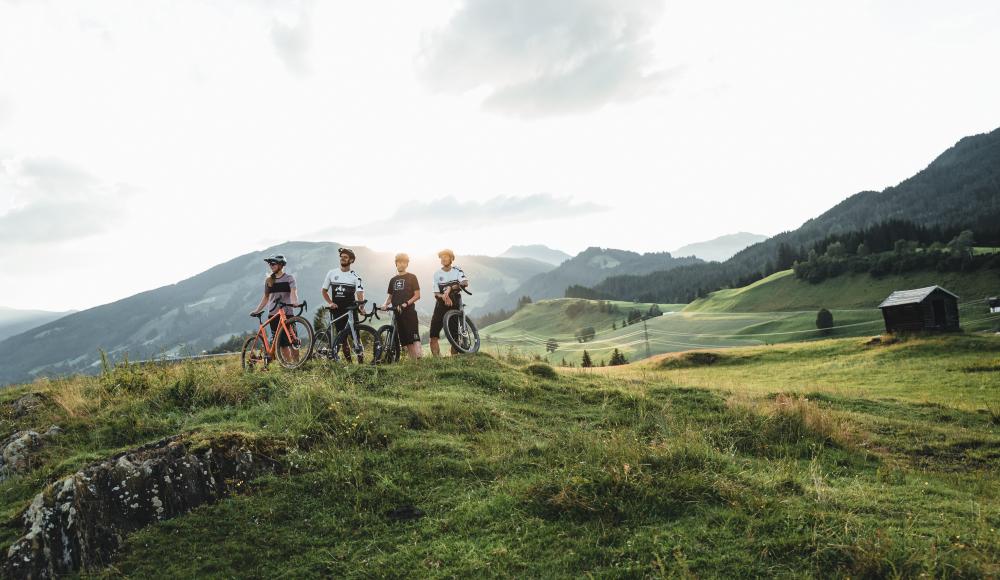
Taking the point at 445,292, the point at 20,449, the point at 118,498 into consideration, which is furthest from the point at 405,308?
the point at 118,498

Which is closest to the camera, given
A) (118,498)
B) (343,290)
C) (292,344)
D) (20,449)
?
(118,498)

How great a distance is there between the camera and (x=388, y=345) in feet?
47.6

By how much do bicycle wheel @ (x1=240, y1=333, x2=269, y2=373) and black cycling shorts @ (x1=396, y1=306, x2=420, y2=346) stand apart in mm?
3538

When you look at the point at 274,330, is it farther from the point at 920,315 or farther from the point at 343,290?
the point at 920,315

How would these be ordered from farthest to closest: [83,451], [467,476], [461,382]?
[461,382], [83,451], [467,476]

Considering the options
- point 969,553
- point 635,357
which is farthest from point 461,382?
point 635,357

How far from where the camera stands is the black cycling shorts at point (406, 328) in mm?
14539

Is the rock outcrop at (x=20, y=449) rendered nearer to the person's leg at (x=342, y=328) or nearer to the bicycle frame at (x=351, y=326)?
the bicycle frame at (x=351, y=326)

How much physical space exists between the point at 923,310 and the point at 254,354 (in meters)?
48.8

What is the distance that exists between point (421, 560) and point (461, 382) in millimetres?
7324

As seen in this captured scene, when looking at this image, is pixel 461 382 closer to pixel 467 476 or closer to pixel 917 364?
pixel 467 476

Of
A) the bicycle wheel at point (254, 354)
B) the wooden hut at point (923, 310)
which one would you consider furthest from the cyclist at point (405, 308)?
the wooden hut at point (923, 310)

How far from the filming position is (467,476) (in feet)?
23.1

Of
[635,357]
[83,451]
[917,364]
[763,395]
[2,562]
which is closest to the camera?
[2,562]
